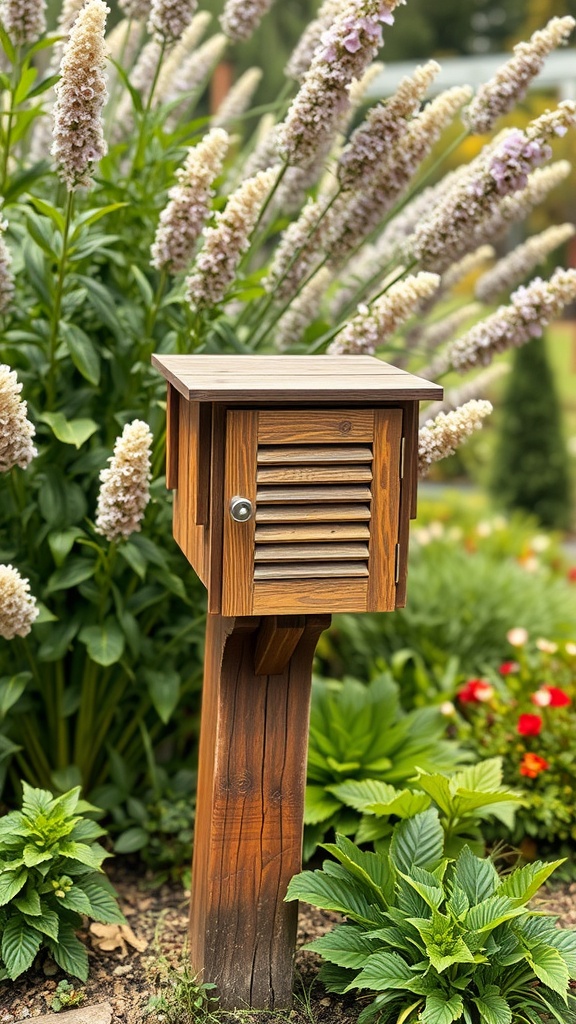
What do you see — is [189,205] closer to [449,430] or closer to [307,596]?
[449,430]

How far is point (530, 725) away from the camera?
344cm

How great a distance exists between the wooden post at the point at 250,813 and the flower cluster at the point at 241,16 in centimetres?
170

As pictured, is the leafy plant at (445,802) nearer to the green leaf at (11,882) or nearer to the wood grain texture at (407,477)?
the wood grain texture at (407,477)

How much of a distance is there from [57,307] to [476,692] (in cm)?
186

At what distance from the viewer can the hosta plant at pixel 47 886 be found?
2.52 metres

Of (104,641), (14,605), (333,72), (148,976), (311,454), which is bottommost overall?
(148,976)

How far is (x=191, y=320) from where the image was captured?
2920 millimetres

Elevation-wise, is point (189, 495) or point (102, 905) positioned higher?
point (189, 495)

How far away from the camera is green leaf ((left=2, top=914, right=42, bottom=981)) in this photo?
2457 mm

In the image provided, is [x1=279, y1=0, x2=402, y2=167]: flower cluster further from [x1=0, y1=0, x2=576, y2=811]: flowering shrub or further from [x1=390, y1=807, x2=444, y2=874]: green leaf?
[x1=390, y1=807, x2=444, y2=874]: green leaf

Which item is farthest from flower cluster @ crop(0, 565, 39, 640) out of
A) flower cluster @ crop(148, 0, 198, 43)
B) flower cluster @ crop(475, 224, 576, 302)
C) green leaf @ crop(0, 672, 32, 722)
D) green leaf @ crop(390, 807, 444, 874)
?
flower cluster @ crop(475, 224, 576, 302)

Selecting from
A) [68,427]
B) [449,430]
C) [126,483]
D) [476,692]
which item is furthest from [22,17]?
[476,692]

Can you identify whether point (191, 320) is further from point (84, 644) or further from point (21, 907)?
point (21, 907)

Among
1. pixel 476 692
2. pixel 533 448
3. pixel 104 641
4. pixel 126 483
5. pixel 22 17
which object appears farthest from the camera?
pixel 533 448
